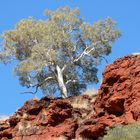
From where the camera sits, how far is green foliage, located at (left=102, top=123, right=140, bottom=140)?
19.0 m

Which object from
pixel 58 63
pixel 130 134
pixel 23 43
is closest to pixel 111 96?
pixel 130 134

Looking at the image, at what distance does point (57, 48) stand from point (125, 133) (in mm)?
27673

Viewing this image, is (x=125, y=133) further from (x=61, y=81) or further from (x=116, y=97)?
(x=61, y=81)

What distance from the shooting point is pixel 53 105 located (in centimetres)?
2534

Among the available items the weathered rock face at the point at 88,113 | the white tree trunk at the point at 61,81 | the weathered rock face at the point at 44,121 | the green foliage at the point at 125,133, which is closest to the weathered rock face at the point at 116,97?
the weathered rock face at the point at 88,113

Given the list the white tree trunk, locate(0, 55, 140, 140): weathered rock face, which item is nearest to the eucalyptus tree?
the white tree trunk

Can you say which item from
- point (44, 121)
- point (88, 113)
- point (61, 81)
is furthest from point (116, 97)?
point (61, 81)

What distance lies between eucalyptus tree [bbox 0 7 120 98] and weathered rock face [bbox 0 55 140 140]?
59.8 ft

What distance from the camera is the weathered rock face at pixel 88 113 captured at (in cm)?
2252

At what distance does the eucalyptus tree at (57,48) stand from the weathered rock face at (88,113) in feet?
59.8

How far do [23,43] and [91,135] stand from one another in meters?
25.3

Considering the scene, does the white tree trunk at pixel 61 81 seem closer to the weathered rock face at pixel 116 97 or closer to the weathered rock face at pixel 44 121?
the weathered rock face at pixel 44 121

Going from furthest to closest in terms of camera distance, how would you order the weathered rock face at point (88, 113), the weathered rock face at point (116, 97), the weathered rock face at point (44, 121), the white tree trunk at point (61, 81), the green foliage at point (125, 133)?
the white tree trunk at point (61, 81)
the weathered rock face at point (44, 121)
the weathered rock face at point (88, 113)
the weathered rock face at point (116, 97)
the green foliage at point (125, 133)

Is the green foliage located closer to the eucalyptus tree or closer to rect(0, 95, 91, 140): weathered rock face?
rect(0, 95, 91, 140): weathered rock face
